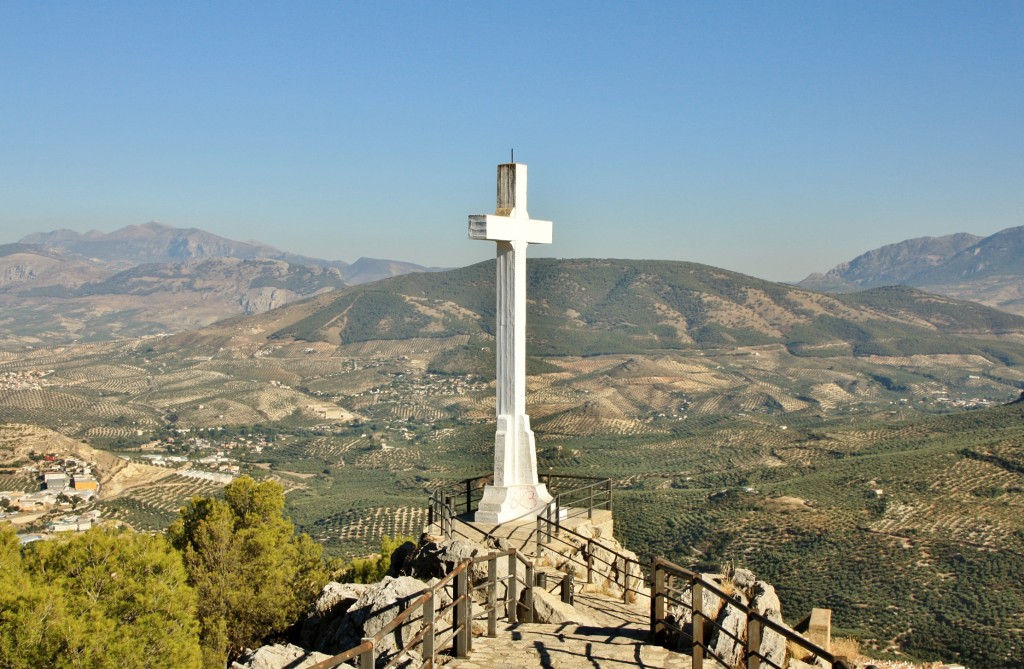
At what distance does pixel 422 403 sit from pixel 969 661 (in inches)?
6043

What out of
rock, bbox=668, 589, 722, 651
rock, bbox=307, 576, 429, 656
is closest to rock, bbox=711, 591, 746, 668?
rock, bbox=668, 589, 722, 651

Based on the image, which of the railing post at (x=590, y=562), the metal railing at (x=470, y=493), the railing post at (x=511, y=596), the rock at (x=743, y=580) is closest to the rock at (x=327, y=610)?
the railing post at (x=511, y=596)

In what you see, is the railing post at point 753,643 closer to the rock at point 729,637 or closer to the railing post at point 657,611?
the rock at point 729,637

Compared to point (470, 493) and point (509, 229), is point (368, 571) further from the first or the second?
point (509, 229)

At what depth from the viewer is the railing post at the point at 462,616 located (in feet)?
34.8

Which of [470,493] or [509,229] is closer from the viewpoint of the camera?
[509,229]

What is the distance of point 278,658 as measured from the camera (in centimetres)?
1171

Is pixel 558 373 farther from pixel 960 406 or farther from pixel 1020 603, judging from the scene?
pixel 1020 603

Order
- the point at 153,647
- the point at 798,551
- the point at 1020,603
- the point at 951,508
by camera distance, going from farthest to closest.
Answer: the point at 951,508
the point at 798,551
the point at 1020,603
the point at 153,647

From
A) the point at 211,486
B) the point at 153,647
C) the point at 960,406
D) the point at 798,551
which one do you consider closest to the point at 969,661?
the point at 798,551

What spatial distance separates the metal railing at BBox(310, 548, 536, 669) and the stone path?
228mm

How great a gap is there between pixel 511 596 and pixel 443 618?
3.12 feet

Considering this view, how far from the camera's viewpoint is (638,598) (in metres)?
16.0

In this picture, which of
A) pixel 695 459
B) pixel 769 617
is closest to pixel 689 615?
pixel 769 617
